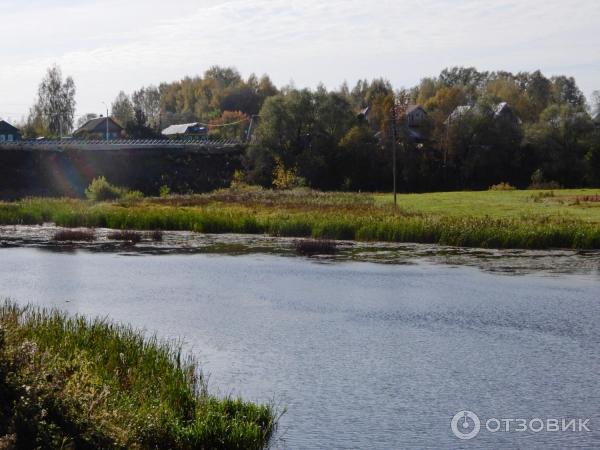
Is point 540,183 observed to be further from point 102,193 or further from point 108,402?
point 108,402

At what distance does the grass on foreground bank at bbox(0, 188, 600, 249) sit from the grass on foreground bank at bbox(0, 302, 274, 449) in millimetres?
34804

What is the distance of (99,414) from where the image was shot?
15.9m

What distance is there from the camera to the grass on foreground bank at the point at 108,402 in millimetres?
15070

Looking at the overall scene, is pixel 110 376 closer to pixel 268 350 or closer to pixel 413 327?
pixel 268 350

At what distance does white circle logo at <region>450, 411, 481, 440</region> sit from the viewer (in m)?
19.0

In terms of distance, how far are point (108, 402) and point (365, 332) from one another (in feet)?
44.1

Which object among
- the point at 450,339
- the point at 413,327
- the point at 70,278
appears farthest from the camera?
the point at 70,278

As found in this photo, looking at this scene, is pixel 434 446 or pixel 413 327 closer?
pixel 434 446

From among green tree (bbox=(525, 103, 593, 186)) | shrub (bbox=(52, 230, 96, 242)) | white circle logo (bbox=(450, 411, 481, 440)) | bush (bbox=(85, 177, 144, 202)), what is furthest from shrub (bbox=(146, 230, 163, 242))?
green tree (bbox=(525, 103, 593, 186))

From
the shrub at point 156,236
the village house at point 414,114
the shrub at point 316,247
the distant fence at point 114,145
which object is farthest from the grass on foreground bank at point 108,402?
the village house at point 414,114

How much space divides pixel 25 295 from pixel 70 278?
237 inches

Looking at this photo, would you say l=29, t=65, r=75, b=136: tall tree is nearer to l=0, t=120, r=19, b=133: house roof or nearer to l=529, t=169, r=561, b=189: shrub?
l=0, t=120, r=19, b=133: house roof

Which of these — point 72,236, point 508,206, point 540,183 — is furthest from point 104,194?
point 540,183

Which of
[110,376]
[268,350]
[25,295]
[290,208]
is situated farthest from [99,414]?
[290,208]
